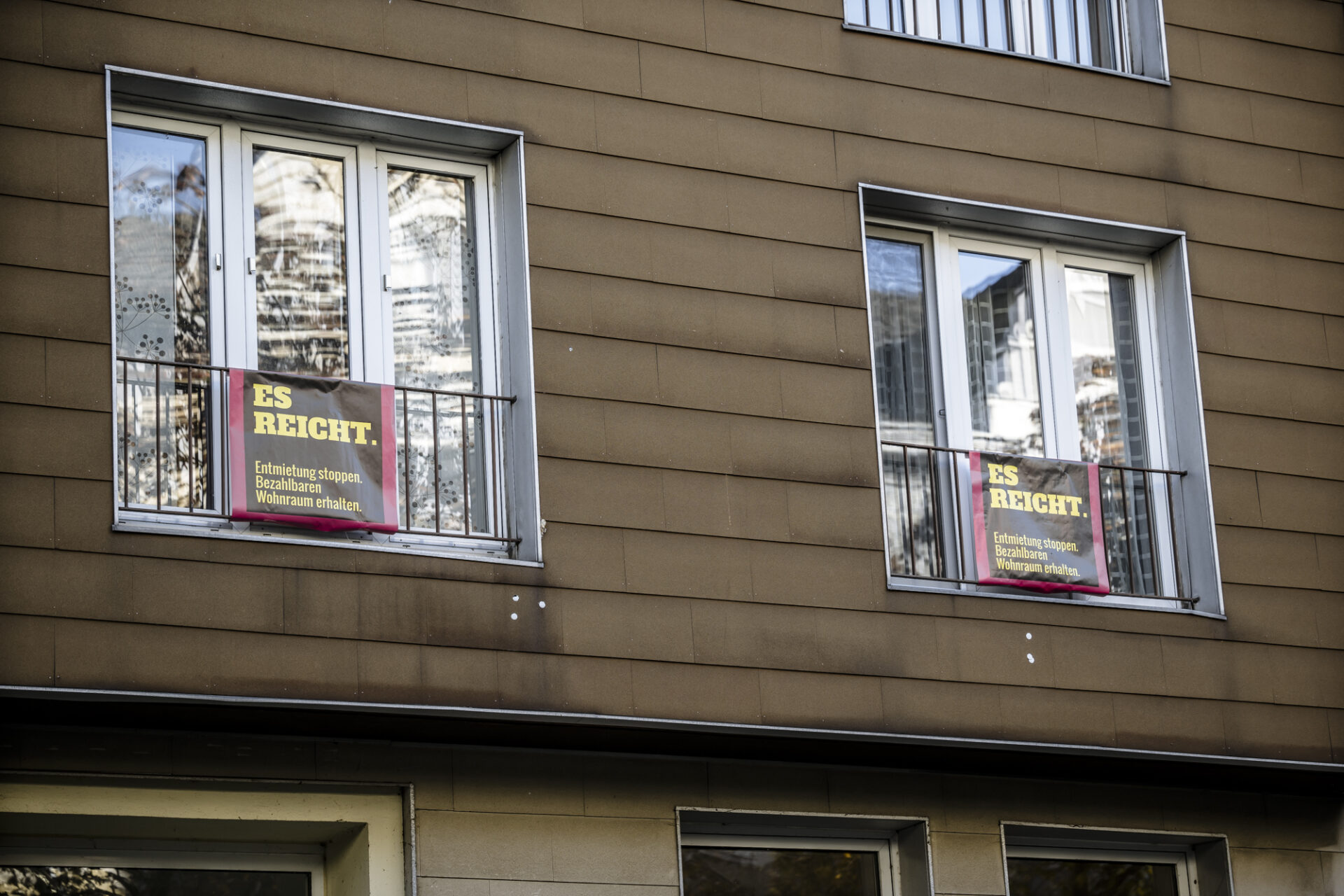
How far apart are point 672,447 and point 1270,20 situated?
5.05 metres

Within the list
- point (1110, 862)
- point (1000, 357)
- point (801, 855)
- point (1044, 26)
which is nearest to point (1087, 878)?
point (1110, 862)

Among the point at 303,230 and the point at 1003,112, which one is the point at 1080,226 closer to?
the point at 1003,112

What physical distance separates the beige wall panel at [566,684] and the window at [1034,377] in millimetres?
1968

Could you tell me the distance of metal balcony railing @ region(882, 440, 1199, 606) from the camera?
10.8 meters

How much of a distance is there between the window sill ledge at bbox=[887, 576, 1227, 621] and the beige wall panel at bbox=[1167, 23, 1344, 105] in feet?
10.5

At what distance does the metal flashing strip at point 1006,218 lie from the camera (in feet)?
36.0

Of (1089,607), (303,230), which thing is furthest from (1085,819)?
(303,230)

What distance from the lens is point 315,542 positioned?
897cm

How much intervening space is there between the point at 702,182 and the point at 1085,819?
3860mm

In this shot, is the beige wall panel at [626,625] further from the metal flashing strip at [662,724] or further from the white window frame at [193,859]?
the white window frame at [193,859]

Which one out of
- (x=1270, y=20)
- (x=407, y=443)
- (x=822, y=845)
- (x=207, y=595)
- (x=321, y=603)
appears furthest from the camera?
(x=1270, y=20)

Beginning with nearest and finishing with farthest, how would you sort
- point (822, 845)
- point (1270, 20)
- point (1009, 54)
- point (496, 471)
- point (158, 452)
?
1. point (158, 452)
2. point (496, 471)
3. point (822, 845)
4. point (1009, 54)
5. point (1270, 20)

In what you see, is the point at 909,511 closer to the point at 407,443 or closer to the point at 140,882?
the point at 407,443

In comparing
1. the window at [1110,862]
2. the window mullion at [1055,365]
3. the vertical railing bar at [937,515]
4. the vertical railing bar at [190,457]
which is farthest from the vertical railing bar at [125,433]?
the window mullion at [1055,365]
